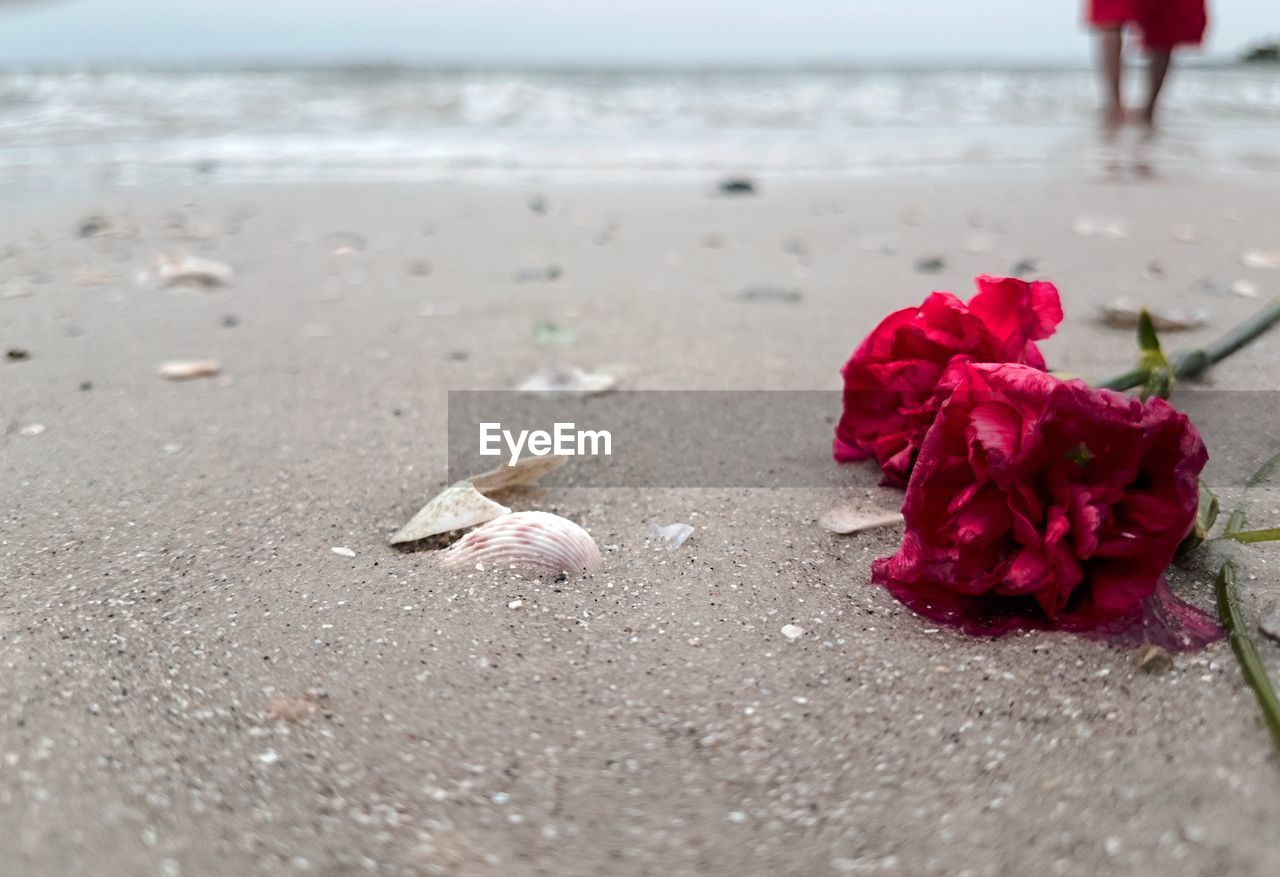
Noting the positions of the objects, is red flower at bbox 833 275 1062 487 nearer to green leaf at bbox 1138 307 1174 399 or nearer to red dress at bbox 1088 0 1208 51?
green leaf at bbox 1138 307 1174 399

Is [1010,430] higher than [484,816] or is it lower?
higher

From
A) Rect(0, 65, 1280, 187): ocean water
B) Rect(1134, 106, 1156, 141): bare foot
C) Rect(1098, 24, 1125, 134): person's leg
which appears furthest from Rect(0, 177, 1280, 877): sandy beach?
Rect(1134, 106, 1156, 141): bare foot

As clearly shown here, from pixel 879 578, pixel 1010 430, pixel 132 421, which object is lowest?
pixel 132 421

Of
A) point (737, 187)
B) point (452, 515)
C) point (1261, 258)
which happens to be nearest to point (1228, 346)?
point (452, 515)

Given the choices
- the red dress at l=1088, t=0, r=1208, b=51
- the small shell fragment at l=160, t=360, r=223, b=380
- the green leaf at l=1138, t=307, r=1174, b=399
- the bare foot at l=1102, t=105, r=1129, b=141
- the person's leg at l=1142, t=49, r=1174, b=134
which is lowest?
the small shell fragment at l=160, t=360, r=223, b=380

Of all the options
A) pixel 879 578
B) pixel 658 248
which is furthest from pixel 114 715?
pixel 658 248

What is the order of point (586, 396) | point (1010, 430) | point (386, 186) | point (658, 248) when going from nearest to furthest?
1. point (1010, 430)
2. point (586, 396)
3. point (658, 248)
4. point (386, 186)

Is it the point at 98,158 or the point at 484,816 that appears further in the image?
the point at 98,158

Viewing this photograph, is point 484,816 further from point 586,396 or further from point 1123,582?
point 586,396
